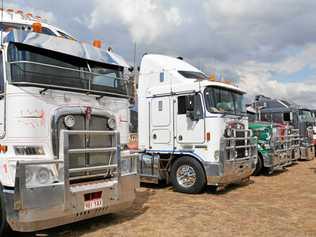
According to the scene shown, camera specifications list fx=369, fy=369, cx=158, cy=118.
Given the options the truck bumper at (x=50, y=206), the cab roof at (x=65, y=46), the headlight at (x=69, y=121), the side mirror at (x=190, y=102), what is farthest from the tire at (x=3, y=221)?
the side mirror at (x=190, y=102)

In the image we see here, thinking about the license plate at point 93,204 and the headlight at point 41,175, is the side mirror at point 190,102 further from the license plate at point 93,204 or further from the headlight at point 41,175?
the headlight at point 41,175

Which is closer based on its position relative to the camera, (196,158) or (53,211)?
(53,211)

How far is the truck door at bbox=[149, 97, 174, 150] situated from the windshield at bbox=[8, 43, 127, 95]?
11.7ft

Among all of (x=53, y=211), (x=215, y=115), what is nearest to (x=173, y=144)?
(x=215, y=115)

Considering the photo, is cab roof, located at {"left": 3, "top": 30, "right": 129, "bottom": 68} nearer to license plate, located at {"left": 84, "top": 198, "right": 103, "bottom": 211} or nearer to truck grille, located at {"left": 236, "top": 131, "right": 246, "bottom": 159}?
license plate, located at {"left": 84, "top": 198, "right": 103, "bottom": 211}

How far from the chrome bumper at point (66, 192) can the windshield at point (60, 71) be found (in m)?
0.83

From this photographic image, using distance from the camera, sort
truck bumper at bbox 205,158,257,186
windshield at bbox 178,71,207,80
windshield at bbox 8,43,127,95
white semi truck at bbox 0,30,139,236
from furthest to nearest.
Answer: windshield at bbox 178,71,207,80 < truck bumper at bbox 205,158,257,186 < windshield at bbox 8,43,127,95 < white semi truck at bbox 0,30,139,236

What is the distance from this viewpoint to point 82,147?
5.72 m

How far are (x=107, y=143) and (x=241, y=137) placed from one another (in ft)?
16.2

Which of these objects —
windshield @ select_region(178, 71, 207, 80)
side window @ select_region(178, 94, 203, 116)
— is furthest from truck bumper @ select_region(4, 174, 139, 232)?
windshield @ select_region(178, 71, 207, 80)

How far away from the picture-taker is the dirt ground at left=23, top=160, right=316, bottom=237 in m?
6.11

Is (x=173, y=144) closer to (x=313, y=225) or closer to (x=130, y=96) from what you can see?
(x=130, y=96)

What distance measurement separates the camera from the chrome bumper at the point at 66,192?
4887 mm

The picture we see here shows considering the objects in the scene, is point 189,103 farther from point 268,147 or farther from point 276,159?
point 276,159
